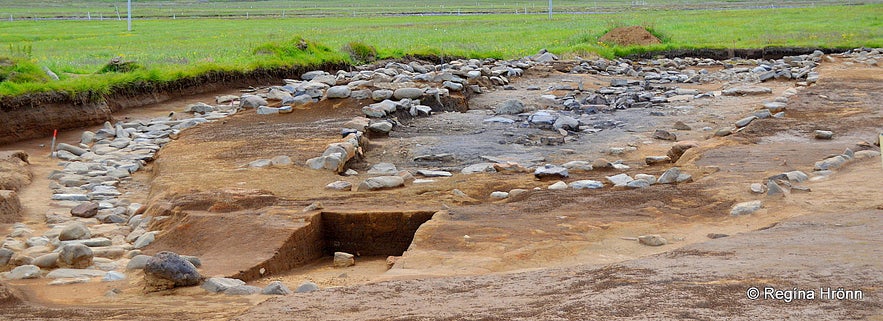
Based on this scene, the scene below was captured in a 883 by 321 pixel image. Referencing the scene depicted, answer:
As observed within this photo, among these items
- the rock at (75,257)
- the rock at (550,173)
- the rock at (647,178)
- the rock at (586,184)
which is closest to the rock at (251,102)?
the rock at (550,173)

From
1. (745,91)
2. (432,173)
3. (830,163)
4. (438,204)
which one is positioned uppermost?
(830,163)

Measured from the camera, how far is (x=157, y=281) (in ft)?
21.1

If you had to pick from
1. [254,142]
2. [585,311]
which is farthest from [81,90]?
[585,311]

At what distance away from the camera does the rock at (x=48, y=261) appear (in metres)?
7.41

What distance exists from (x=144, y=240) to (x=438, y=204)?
2.50 m

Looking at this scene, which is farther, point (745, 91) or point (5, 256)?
point (745, 91)

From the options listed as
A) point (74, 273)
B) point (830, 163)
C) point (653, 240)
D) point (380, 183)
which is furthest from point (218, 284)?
point (830, 163)

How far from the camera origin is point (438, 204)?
8773mm

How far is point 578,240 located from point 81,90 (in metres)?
10.2

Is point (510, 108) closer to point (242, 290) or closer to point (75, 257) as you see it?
point (75, 257)

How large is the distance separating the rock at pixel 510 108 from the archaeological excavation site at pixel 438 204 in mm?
85

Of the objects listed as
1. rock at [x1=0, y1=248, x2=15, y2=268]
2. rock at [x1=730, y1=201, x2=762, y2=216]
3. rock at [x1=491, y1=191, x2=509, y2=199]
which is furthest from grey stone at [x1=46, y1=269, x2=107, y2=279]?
rock at [x1=730, y1=201, x2=762, y2=216]

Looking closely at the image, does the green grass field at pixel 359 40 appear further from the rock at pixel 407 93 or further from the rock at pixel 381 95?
the rock at pixel 407 93

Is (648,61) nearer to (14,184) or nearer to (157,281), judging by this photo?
(14,184)
